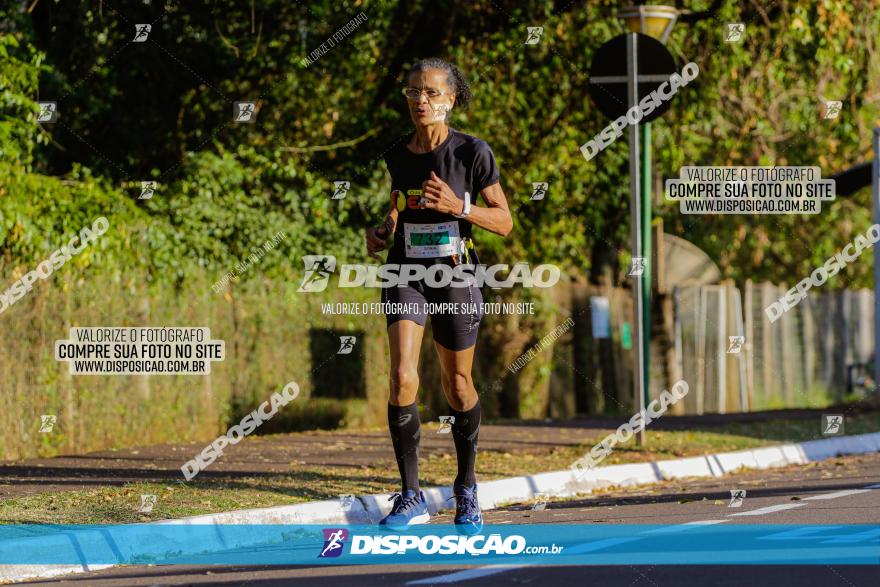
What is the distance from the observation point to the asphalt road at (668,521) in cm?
653

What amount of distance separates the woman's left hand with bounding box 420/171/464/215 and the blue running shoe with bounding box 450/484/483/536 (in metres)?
1.57

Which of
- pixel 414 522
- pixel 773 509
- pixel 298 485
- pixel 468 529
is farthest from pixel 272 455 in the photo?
pixel 773 509

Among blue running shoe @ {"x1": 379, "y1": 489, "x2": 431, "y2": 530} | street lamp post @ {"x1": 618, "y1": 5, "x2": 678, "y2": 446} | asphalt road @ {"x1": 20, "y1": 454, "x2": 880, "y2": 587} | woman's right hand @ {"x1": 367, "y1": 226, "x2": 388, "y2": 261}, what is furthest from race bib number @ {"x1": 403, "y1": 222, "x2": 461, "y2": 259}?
street lamp post @ {"x1": 618, "y1": 5, "x2": 678, "y2": 446}

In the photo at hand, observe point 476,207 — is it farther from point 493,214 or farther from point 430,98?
point 430,98

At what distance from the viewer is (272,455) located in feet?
41.5

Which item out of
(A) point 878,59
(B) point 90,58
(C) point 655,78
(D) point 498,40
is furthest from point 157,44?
(A) point 878,59

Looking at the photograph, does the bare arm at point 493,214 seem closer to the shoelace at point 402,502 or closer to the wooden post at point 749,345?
the shoelace at point 402,502

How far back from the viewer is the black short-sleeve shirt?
8188 mm

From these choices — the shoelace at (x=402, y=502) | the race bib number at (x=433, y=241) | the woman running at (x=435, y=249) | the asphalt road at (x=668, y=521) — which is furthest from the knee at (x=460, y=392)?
the asphalt road at (x=668, y=521)

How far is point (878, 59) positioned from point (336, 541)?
44.4 feet

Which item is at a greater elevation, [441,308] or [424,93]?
[424,93]

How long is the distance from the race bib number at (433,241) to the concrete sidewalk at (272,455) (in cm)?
324

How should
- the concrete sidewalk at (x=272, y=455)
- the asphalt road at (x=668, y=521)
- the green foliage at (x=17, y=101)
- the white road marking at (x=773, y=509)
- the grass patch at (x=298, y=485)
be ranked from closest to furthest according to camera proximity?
1. the asphalt road at (x=668, y=521)
2. the grass patch at (x=298, y=485)
3. the white road marking at (x=773, y=509)
4. the concrete sidewalk at (x=272, y=455)
5. the green foliage at (x=17, y=101)

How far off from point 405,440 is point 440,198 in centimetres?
139
